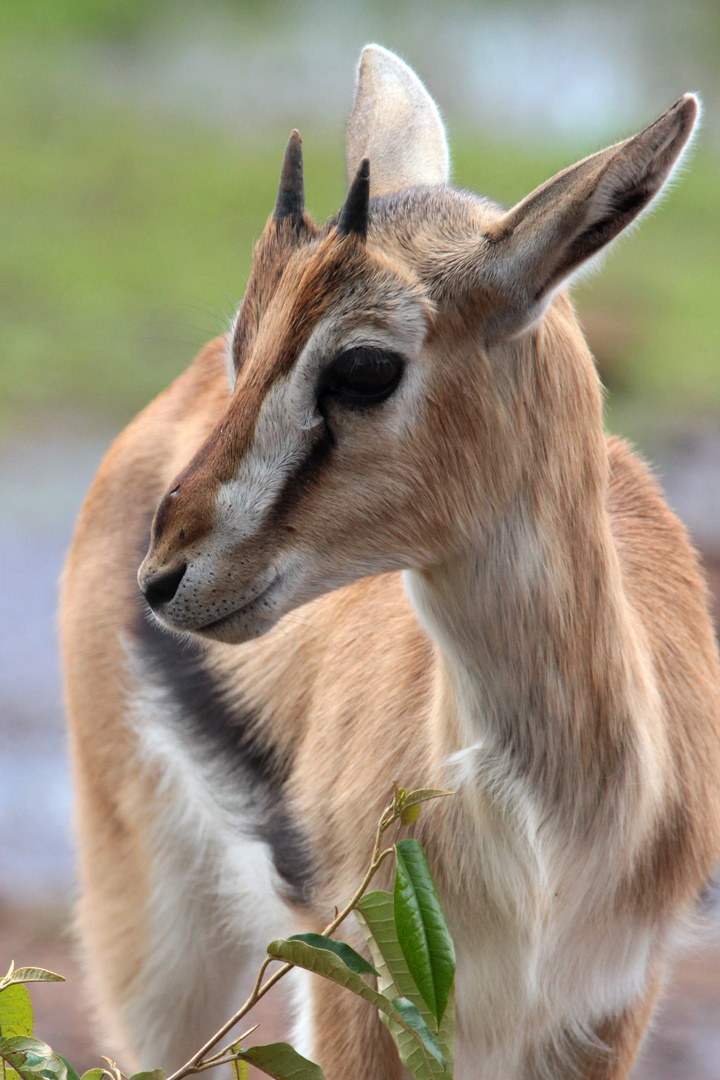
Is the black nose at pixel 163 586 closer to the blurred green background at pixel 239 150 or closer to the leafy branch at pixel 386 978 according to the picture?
the leafy branch at pixel 386 978

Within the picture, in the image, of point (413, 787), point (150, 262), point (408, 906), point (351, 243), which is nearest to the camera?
point (408, 906)

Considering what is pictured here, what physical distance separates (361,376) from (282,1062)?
873 millimetres

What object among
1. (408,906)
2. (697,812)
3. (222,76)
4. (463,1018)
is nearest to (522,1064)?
(463,1018)

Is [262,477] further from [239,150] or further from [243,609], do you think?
[239,150]

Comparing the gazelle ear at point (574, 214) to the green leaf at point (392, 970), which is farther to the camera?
the gazelle ear at point (574, 214)

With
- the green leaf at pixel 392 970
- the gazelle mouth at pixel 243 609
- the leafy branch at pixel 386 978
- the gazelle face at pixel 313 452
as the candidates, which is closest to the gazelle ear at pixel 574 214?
the gazelle face at pixel 313 452

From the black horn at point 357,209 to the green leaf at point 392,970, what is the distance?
0.89m

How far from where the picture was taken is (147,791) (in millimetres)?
3139

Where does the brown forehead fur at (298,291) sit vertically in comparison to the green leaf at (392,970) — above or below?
above

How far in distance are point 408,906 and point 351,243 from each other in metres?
0.89

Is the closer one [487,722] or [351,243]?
[351,243]

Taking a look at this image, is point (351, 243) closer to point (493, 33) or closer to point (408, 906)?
point (408, 906)

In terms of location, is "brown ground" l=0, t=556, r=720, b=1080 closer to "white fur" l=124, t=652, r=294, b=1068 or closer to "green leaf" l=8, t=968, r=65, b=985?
"white fur" l=124, t=652, r=294, b=1068

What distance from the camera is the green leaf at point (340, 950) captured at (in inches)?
58.8
